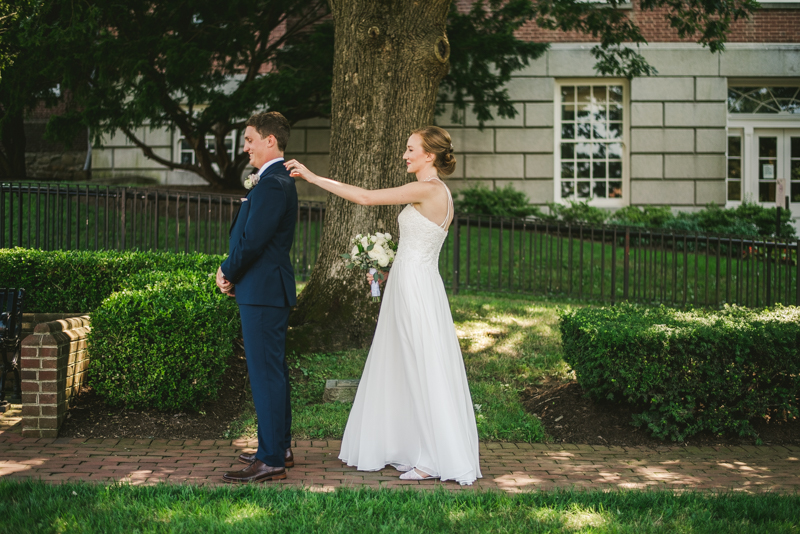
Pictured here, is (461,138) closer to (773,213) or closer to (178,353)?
(773,213)

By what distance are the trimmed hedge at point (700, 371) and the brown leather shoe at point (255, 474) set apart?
2849 mm

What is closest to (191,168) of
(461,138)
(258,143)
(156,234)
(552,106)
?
(156,234)

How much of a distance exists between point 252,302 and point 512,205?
45.0ft

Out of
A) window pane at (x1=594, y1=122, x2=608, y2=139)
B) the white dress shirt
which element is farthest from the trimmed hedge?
window pane at (x1=594, y1=122, x2=608, y2=139)

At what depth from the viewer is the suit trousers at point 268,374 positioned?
4.46m

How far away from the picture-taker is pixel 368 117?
7.77 metres

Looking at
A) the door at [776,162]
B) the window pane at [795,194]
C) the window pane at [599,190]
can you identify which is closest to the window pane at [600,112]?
the window pane at [599,190]

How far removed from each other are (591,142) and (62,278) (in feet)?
48.2

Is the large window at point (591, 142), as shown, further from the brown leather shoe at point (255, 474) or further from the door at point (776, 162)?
the brown leather shoe at point (255, 474)

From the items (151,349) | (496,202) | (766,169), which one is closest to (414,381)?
(151,349)

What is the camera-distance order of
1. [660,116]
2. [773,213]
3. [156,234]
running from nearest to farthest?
[156,234] < [773,213] < [660,116]

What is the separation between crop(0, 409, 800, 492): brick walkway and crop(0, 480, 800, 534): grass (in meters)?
0.31

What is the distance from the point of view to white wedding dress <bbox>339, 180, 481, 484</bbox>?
466cm

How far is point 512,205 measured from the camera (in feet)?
57.4
